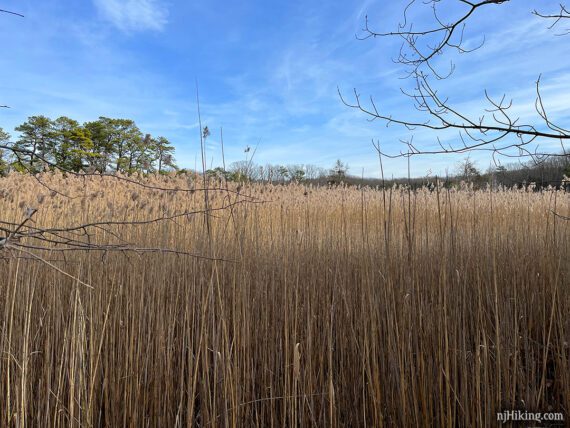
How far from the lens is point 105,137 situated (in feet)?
80.1

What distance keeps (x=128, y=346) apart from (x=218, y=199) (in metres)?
2.68

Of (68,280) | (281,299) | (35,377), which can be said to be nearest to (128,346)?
(35,377)

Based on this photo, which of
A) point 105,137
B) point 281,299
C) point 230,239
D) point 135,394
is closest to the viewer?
point 135,394

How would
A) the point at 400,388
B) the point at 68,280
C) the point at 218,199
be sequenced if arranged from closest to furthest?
the point at 400,388 < the point at 68,280 < the point at 218,199

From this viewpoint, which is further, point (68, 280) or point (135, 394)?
point (68, 280)

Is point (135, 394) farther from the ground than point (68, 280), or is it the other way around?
point (68, 280)

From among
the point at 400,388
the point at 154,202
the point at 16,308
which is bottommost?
the point at 400,388

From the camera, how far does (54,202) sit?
3424mm

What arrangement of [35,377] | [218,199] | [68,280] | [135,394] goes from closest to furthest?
[135,394] < [35,377] < [68,280] < [218,199]

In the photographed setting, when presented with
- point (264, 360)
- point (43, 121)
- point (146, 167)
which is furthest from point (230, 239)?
point (43, 121)

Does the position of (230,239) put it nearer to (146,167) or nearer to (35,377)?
(146,167)

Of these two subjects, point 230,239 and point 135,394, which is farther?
point 230,239

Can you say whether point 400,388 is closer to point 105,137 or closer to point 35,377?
point 35,377

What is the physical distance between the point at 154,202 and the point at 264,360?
2.18 meters
